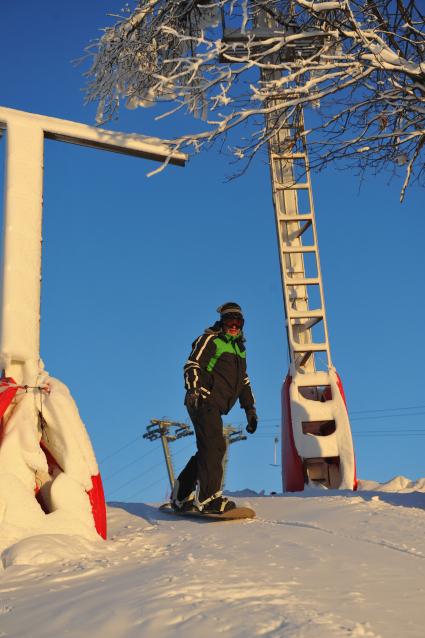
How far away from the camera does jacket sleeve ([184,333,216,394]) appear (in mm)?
6320

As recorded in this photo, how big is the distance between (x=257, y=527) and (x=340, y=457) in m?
3.86

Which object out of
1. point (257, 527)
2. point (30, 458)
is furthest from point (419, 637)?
point (30, 458)

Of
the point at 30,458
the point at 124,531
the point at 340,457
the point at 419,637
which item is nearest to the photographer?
the point at 419,637

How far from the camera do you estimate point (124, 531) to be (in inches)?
223

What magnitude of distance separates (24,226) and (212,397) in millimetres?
2039

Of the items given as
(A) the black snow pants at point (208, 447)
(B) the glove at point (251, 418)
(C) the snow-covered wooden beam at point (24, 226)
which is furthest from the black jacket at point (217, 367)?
(C) the snow-covered wooden beam at point (24, 226)

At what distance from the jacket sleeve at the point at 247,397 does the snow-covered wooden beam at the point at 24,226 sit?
6.28 feet

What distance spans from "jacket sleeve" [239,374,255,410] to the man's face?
50 cm

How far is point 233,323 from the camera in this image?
6.53 metres

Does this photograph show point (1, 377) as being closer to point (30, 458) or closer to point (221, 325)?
point (30, 458)

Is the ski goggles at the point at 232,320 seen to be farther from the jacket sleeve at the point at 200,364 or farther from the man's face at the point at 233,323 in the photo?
the jacket sleeve at the point at 200,364

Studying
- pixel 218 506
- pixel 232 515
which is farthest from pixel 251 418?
pixel 232 515

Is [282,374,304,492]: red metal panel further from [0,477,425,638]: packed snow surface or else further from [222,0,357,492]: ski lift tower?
[0,477,425,638]: packed snow surface

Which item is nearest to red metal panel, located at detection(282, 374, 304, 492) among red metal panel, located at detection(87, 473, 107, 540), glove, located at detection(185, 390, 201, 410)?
glove, located at detection(185, 390, 201, 410)
